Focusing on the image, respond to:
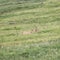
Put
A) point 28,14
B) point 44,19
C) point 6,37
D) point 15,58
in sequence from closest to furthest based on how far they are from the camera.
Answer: point 15,58 < point 6,37 < point 44,19 < point 28,14

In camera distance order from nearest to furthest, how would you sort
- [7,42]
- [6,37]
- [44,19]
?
[7,42] → [6,37] → [44,19]

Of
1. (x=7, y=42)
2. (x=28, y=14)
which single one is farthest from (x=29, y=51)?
(x=28, y=14)

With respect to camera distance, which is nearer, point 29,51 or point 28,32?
point 29,51

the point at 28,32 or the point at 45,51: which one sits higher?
the point at 45,51

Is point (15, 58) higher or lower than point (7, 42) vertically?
higher

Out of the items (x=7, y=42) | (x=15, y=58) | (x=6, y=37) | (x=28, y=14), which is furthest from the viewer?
(x=28, y=14)

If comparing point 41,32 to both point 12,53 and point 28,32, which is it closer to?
point 28,32

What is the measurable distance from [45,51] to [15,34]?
13862mm

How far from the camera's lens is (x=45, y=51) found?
32.6 meters

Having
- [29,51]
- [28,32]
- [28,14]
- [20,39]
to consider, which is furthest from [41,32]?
[28,14]

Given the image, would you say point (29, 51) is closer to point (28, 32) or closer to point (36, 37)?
point (36, 37)

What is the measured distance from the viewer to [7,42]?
40594mm

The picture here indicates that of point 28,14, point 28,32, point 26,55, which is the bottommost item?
point 28,14

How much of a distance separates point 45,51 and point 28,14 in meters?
37.5
